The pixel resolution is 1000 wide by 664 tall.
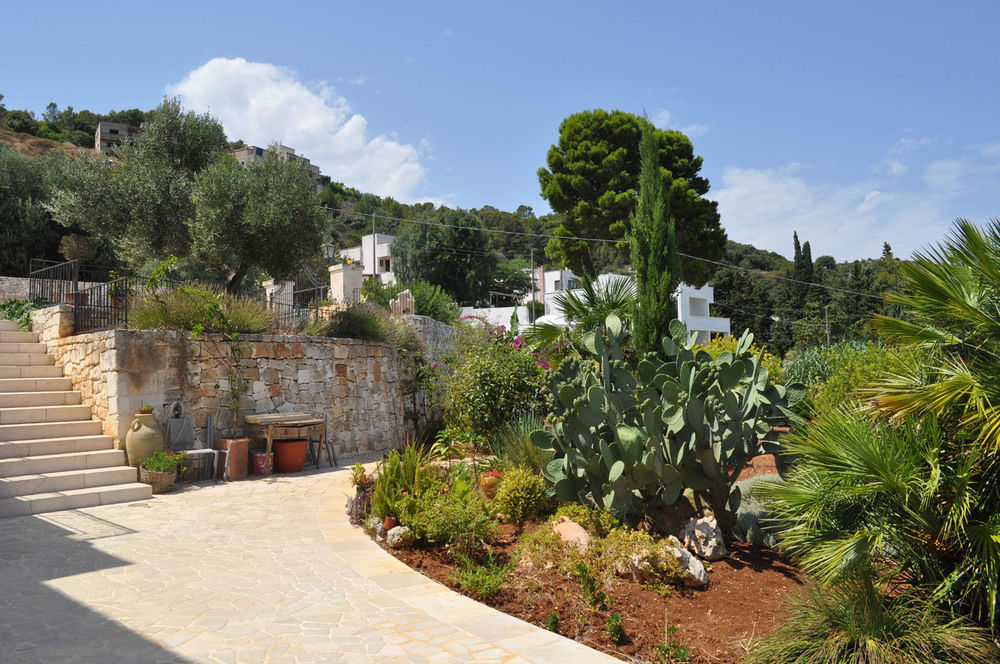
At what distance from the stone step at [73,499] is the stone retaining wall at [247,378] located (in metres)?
1.03

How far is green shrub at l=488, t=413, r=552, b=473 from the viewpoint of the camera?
275 inches

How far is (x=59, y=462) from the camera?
7.78 metres

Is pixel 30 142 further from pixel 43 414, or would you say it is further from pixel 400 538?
pixel 400 538

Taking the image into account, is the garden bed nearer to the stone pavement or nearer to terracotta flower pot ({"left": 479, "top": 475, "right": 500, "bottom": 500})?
the stone pavement

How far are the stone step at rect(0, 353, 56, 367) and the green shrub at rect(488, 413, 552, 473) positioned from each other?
743 centimetres

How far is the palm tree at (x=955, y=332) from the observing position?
3.22 metres

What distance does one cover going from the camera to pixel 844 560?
126 inches

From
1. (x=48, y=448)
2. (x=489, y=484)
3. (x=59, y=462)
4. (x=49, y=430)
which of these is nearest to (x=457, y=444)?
(x=489, y=484)

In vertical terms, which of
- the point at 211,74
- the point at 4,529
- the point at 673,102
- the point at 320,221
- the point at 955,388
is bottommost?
the point at 4,529

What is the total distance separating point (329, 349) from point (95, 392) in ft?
12.7

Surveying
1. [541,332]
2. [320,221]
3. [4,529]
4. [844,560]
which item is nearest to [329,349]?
[320,221]

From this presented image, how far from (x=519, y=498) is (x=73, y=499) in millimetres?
5312

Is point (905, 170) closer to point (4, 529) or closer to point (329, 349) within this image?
point (329, 349)

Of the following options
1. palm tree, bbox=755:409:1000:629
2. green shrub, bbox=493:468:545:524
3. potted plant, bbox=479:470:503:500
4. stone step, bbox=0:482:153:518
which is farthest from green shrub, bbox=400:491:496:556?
stone step, bbox=0:482:153:518
